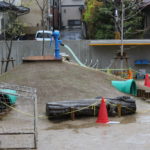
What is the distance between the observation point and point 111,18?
A: 33.7 metres

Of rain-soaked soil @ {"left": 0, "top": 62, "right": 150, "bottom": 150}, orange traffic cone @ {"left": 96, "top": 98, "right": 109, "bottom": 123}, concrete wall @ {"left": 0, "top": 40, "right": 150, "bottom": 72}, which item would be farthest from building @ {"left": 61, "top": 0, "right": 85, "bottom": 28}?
orange traffic cone @ {"left": 96, "top": 98, "right": 109, "bottom": 123}

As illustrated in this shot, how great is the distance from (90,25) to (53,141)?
95.6 ft

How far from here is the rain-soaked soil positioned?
28.3 feet

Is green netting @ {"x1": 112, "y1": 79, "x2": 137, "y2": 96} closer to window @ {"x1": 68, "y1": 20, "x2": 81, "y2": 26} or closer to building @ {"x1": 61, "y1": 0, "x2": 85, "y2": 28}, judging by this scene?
building @ {"x1": 61, "y1": 0, "x2": 85, "y2": 28}

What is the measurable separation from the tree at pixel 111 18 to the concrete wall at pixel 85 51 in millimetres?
8529

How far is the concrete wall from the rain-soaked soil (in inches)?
296

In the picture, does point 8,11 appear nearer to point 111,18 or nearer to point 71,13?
point 111,18

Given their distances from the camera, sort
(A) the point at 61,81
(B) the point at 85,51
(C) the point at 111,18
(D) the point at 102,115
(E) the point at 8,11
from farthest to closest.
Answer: (C) the point at 111,18
(E) the point at 8,11
(B) the point at 85,51
(A) the point at 61,81
(D) the point at 102,115

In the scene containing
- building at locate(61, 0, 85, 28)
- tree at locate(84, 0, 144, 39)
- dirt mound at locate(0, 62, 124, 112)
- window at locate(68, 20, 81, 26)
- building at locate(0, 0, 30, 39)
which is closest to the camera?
dirt mound at locate(0, 62, 124, 112)

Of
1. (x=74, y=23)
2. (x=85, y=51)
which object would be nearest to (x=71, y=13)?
(x=74, y=23)

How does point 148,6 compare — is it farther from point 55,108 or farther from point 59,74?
point 55,108

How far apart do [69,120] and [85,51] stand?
12.9 metres

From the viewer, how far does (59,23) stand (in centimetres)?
5128

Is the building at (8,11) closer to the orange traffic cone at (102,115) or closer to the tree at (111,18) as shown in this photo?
the tree at (111,18)
